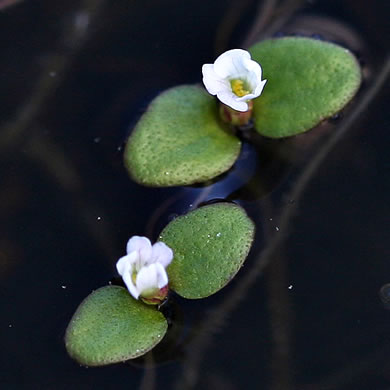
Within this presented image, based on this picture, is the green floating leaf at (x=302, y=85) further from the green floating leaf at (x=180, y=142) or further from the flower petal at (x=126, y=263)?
the flower petal at (x=126, y=263)

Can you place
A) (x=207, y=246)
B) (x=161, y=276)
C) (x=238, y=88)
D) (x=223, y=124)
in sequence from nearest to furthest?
(x=161, y=276)
(x=207, y=246)
(x=238, y=88)
(x=223, y=124)

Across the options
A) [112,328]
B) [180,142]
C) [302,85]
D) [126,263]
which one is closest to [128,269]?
[126,263]

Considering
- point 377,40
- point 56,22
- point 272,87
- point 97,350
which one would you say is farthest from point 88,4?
point 97,350

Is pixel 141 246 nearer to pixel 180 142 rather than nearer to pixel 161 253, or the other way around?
pixel 161 253

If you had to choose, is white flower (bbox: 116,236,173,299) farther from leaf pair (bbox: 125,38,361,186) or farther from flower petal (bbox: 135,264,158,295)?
leaf pair (bbox: 125,38,361,186)

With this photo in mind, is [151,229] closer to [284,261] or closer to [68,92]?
[284,261]

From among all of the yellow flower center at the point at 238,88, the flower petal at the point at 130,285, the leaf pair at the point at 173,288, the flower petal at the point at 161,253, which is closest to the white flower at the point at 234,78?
the yellow flower center at the point at 238,88
